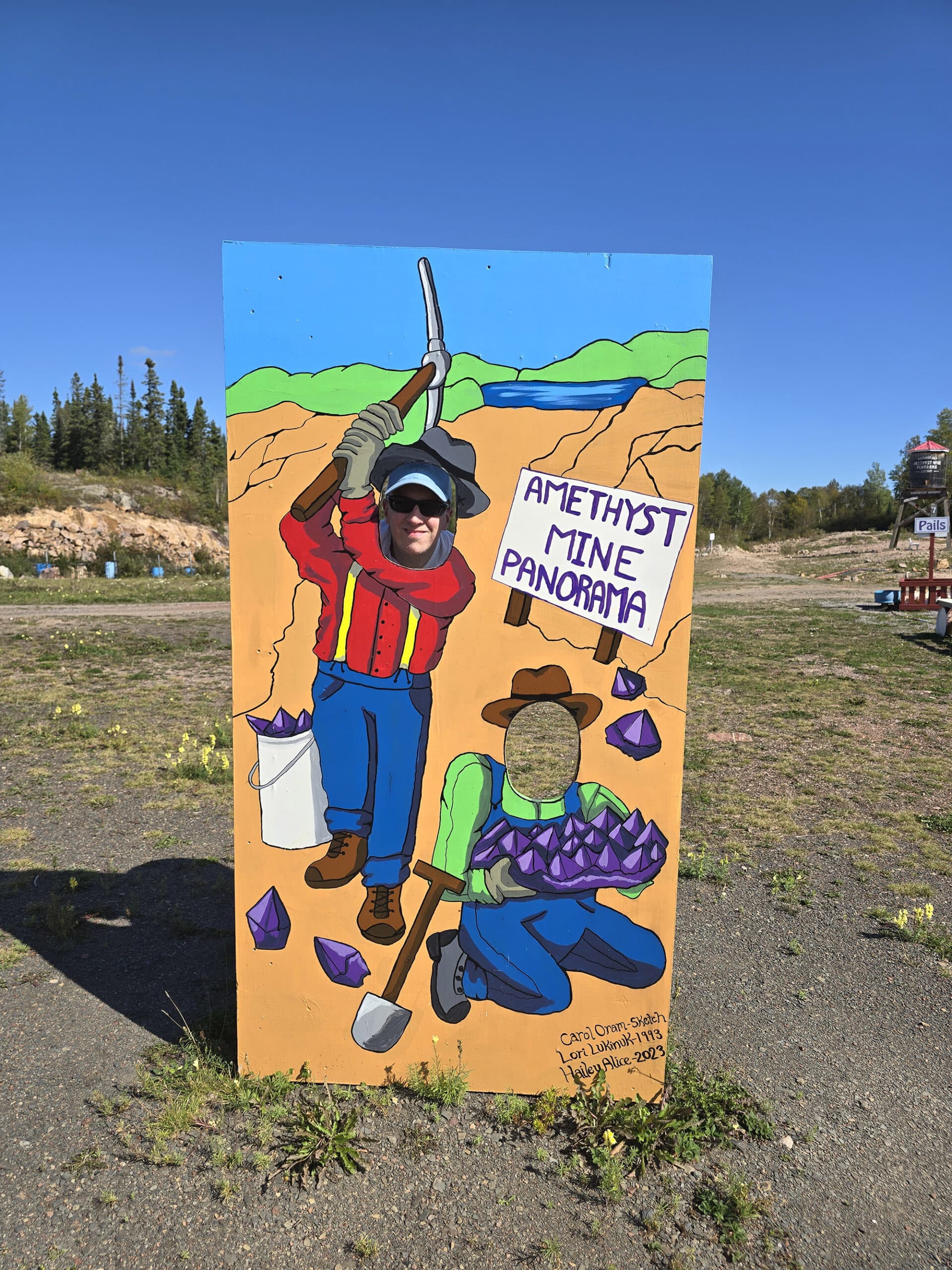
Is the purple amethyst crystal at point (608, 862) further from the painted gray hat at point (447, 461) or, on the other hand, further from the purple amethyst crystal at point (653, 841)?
the painted gray hat at point (447, 461)

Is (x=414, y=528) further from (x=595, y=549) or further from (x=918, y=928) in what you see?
(x=918, y=928)

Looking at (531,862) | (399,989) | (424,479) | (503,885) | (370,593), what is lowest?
(399,989)

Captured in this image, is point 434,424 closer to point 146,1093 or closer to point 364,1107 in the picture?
point 364,1107

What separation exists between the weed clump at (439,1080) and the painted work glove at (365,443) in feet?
8.34

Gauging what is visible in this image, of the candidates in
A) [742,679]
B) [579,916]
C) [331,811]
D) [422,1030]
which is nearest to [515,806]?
[579,916]

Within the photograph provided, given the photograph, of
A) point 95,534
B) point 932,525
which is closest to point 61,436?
point 95,534

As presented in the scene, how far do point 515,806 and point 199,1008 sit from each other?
217 centimetres

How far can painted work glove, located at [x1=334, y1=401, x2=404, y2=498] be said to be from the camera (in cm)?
327

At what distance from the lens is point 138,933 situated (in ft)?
16.6

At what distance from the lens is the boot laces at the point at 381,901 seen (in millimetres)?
3535

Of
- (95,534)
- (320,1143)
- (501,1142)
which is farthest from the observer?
(95,534)

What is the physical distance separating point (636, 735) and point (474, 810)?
31.3 inches

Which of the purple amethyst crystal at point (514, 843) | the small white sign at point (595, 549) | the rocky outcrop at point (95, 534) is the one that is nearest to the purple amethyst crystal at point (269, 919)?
the purple amethyst crystal at point (514, 843)

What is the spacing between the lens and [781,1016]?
433 cm
